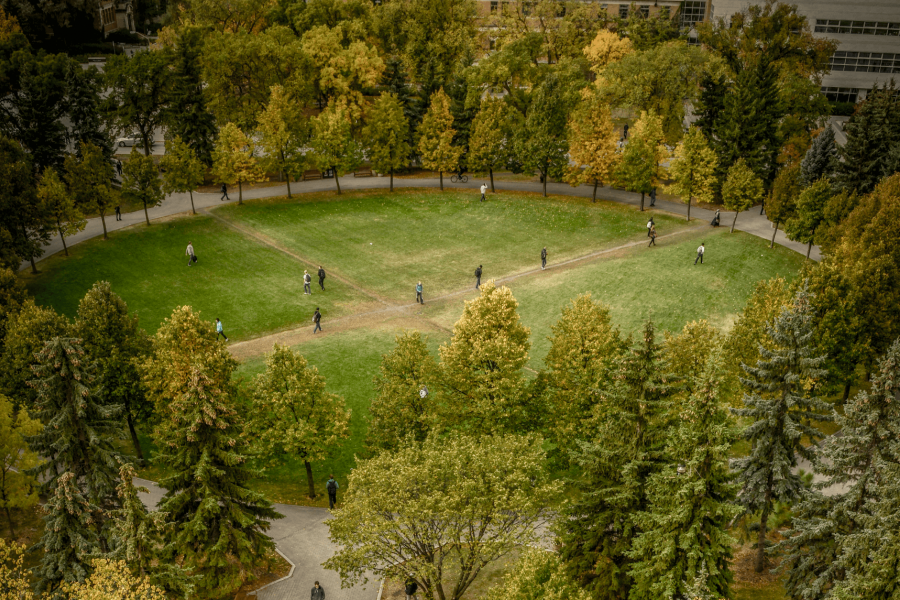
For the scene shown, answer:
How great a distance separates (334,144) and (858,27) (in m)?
57.5

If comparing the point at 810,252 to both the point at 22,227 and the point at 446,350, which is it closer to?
the point at 446,350

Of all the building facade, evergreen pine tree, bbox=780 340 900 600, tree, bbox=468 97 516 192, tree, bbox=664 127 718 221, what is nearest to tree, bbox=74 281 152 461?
evergreen pine tree, bbox=780 340 900 600

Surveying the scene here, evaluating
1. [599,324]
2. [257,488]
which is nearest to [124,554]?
[257,488]

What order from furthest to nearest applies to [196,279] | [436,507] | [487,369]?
[196,279]
[487,369]
[436,507]

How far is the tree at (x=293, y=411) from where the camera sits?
31922mm

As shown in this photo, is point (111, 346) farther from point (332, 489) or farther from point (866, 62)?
point (866, 62)

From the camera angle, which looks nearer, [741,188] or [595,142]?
[741,188]

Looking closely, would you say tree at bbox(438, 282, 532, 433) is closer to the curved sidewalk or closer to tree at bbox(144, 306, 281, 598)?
tree at bbox(144, 306, 281, 598)

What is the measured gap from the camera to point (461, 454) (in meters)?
25.4

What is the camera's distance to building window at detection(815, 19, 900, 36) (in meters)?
80.6

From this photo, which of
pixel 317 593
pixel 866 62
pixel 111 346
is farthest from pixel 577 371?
pixel 866 62

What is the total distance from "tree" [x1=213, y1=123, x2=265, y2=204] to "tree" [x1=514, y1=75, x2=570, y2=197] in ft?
75.0

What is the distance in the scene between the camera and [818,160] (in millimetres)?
57062

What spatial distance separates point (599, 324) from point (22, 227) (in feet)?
130
